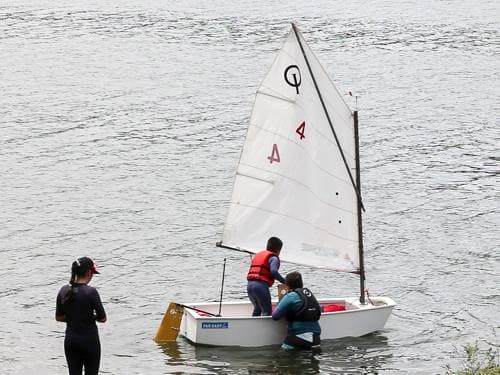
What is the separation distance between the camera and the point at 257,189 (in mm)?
29531

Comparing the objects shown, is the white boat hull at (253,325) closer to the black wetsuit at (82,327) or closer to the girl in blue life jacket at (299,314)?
the girl in blue life jacket at (299,314)

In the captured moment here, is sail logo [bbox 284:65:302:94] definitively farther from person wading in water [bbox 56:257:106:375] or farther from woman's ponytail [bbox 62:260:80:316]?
woman's ponytail [bbox 62:260:80:316]

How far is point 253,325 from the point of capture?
2752 centimetres

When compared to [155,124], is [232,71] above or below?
above

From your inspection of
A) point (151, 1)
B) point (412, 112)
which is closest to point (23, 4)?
point (151, 1)

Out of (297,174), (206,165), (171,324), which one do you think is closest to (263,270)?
(171,324)

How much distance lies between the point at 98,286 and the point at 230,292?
4.73 meters

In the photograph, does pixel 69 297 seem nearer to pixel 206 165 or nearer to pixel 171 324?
pixel 171 324

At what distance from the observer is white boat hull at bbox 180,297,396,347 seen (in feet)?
90.5

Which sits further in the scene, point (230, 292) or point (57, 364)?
point (230, 292)

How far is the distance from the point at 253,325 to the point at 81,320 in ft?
30.5

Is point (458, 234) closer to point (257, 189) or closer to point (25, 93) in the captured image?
point (257, 189)

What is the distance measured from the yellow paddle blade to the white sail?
8.23 ft

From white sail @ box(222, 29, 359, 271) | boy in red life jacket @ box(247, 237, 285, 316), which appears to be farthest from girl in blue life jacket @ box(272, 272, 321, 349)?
white sail @ box(222, 29, 359, 271)
